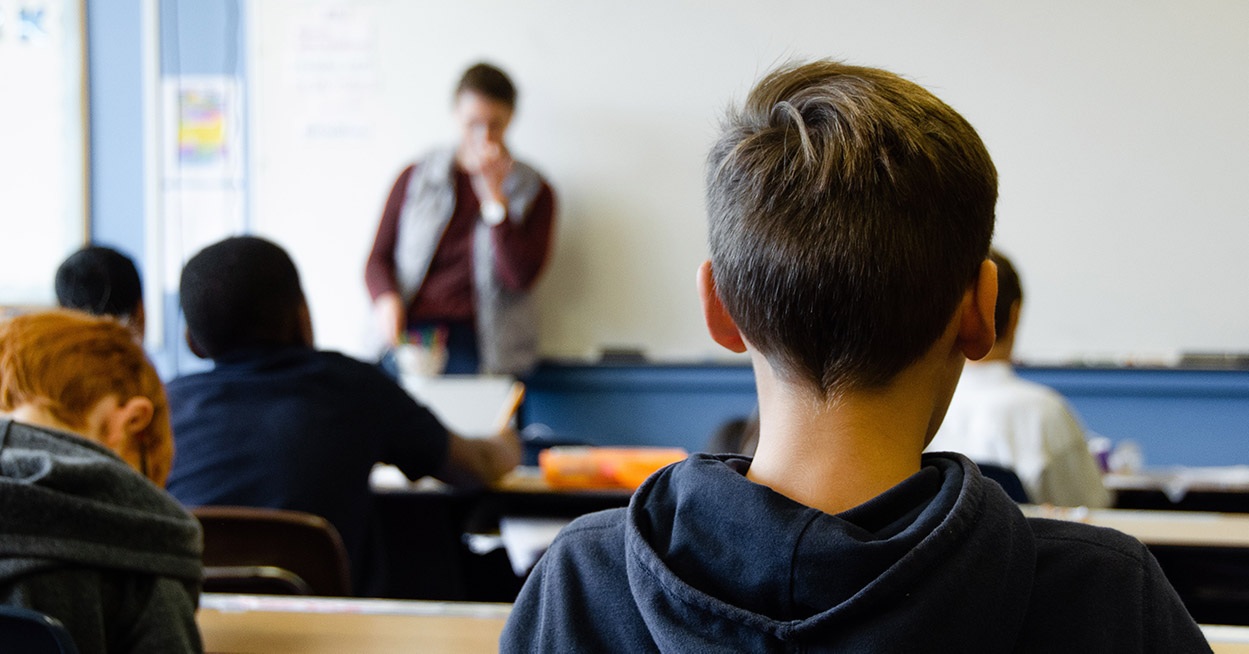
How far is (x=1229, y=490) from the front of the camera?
2141mm

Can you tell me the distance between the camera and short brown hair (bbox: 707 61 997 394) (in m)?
0.61

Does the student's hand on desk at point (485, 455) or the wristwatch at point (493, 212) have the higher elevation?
the wristwatch at point (493, 212)

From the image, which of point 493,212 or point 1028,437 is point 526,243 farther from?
point 1028,437

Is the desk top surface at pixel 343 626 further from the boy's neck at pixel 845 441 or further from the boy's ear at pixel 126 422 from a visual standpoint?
the boy's neck at pixel 845 441

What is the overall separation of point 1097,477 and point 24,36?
14.3ft

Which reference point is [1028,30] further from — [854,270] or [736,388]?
[854,270]

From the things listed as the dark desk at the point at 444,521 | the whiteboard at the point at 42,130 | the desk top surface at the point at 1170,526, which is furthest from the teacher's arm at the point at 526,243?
the desk top surface at the point at 1170,526

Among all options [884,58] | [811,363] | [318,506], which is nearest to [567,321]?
[884,58]

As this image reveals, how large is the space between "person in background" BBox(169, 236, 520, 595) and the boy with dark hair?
109 centimetres

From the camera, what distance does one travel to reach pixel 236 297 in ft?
5.73

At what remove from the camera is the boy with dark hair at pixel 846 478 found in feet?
1.83

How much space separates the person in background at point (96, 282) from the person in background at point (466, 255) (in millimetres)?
1430

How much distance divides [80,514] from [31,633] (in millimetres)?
130

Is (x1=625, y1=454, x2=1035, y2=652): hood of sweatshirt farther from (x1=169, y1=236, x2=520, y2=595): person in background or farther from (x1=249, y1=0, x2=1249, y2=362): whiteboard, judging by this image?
(x1=249, y1=0, x2=1249, y2=362): whiteboard
